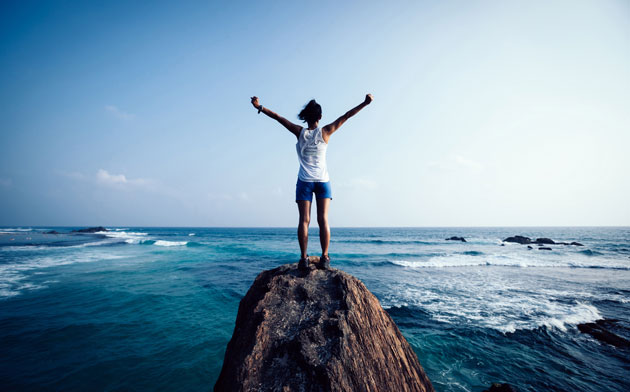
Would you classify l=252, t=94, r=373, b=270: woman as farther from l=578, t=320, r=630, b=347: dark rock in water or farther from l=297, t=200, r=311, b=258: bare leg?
l=578, t=320, r=630, b=347: dark rock in water

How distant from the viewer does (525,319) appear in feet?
27.4

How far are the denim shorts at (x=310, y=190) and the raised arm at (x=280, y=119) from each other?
31.3 inches

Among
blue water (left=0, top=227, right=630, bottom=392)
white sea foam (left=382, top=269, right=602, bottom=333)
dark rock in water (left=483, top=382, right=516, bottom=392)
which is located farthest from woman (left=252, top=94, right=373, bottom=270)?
white sea foam (left=382, top=269, right=602, bottom=333)

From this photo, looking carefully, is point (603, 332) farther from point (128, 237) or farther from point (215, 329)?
point (128, 237)

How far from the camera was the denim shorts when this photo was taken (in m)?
3.69

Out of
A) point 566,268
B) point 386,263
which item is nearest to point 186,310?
point 386,263

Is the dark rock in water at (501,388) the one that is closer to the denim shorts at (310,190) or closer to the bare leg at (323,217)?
the bare leg at (323,217)

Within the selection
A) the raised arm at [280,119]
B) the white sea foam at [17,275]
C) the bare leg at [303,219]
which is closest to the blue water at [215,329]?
the white sea foam at [17,275]

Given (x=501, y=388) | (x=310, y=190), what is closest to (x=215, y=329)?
(x=310, y=190)

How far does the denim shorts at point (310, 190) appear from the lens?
12.1 feet

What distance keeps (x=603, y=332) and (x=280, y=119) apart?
11167 mm

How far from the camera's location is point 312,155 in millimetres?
3701

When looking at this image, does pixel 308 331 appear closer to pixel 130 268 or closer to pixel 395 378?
pixel 395 378

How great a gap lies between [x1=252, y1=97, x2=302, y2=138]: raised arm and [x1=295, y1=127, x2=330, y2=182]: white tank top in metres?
0.10
